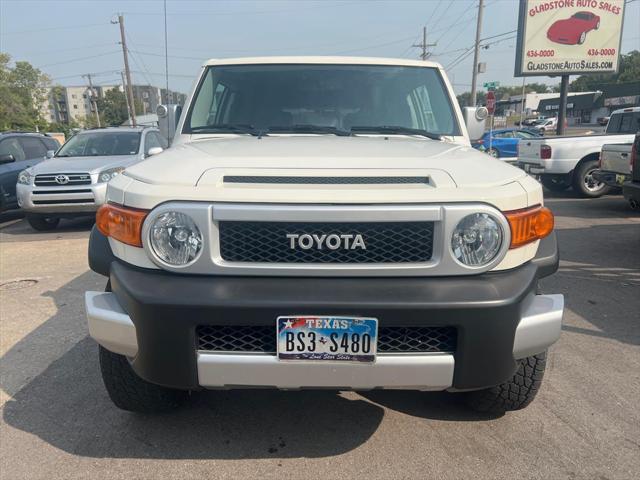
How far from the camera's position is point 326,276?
2.01 m

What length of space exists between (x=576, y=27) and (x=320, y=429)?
16866mm

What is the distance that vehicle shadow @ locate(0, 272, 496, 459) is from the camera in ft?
7.95

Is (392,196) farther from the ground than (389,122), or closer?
closer

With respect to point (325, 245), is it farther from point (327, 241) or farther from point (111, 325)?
point (111, 325)

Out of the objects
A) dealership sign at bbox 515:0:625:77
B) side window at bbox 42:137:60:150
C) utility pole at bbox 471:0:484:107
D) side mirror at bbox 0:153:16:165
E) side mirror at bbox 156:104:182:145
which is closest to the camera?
side mirror at bbox 156:104:182:145

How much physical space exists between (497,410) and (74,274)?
4.78 meters

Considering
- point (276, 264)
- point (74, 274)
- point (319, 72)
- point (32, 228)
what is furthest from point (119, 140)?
point (276, 264)

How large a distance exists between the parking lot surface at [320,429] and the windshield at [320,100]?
1.70 metres

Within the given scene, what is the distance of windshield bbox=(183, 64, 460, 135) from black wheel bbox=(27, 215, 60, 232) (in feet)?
20.4

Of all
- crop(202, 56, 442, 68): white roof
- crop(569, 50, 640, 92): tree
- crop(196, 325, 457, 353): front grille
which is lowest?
crop(196, 325, 457, 353): front grille

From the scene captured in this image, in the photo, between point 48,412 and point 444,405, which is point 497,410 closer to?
point 444,405

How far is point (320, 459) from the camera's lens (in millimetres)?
2344

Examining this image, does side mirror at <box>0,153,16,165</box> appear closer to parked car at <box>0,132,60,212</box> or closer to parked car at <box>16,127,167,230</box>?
parked car at <box>0,132,60,212</box>

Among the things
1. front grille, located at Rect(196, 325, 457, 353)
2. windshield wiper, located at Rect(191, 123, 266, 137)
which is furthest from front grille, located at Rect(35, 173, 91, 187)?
front grille, located at Rect(196, 325, 457, 353)
